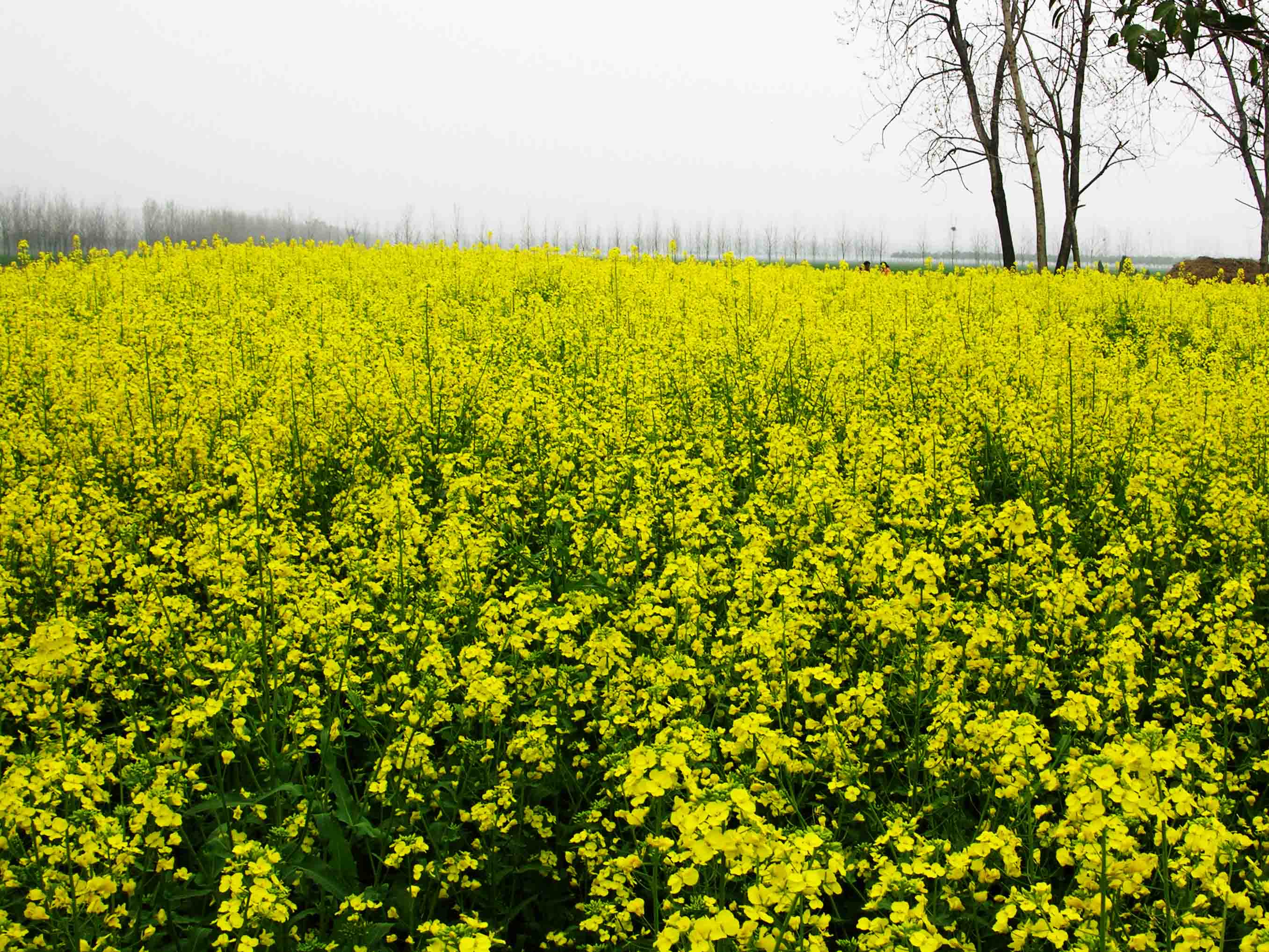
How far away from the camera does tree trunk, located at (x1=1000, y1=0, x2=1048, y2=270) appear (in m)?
18.8

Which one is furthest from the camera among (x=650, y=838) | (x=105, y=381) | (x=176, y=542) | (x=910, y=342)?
(x=910, y=342)

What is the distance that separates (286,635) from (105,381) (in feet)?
14.3

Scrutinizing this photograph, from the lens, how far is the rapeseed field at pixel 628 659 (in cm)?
240

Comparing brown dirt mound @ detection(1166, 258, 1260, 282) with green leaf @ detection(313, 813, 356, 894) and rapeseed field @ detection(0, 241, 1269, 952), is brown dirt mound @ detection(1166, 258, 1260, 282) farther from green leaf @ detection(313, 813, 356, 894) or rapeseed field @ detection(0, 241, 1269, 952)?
green leaf @ detection(313, 813, 356, 894)

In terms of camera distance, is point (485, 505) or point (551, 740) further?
point (485, 505)

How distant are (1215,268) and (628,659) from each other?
26264 millimetres

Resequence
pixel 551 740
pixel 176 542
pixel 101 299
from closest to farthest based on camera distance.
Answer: pixel 551 740 < pixel 176 542 < pixel 101 299

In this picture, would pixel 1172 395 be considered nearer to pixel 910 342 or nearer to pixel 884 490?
pixel 910 342

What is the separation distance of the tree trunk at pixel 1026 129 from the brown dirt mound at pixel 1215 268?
3.71 m

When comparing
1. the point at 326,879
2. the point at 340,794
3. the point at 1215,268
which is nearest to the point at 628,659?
the point at 340,794

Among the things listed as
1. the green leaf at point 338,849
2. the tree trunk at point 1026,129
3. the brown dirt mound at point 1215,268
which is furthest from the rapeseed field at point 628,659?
the brown dirt mound at point 1215,268

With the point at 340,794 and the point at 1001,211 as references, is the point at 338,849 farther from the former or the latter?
the point at 1001,211

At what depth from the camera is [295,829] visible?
287 cm

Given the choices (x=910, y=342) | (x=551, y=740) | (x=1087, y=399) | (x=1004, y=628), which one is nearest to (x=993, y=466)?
(x=1087, y=399)
